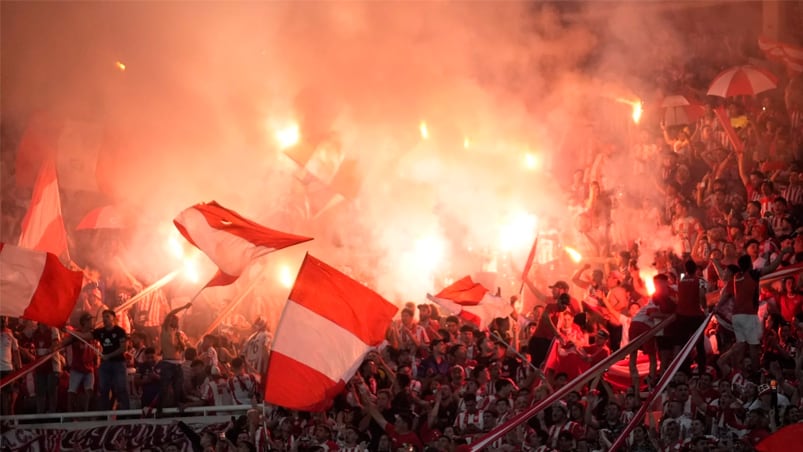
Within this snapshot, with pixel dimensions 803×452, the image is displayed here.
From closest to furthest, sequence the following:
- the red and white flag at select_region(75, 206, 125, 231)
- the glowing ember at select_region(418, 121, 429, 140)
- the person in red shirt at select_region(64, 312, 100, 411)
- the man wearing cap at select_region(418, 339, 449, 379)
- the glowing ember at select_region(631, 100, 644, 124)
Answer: the man wearing cap at select_region(418, 339, 449, 379)
the person in red shirt at select_region(64, 312, 100, 411)
the glowing ember at select_region(631, 100, 644, 124)
the red and white flag at select_region(75, 206, 125, 231)
the glowing ember at select_region(418, 121, 429, 140)

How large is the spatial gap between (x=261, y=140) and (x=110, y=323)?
5.99 meters

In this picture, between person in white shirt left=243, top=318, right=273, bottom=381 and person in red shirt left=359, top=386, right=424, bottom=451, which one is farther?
person in white shirt left=243, top=318, right=273, bottom=381

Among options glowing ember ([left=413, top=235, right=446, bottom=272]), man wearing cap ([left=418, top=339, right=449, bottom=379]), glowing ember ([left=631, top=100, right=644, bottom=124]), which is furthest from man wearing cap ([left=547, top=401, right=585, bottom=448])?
glowing ember ([left=631, top=100, right=644, bottom=124])

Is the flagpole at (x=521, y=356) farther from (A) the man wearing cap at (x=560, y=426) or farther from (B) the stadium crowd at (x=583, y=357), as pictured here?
(A) the man wearing cap at (x=560, y=426)

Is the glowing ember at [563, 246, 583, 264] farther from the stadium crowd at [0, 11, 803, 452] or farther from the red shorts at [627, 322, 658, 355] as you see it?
the red shorts at [627, 322, 658, 355]

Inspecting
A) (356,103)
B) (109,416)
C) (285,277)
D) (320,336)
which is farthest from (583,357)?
(356,103)

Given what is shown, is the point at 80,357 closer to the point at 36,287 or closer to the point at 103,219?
the point at 36,287

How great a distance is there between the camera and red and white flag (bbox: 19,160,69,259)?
11.1 meters

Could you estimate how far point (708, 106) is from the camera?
41.2ft

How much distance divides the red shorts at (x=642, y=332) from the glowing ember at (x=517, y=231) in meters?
4.47

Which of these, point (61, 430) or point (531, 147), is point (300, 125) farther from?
point (61, 430)

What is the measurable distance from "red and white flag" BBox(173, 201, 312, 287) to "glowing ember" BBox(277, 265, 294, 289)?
139 inches

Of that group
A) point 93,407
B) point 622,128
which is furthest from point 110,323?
point 622,128

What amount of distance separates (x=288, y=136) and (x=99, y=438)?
20.5 ft
